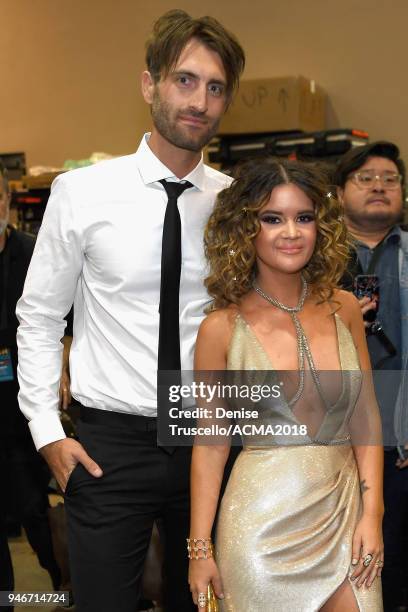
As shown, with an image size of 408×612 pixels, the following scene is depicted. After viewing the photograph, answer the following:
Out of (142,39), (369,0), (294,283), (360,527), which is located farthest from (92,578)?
(142,39)

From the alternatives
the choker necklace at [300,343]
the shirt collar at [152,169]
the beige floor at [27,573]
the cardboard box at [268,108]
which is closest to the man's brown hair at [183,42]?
the shirt collar at [152,169]

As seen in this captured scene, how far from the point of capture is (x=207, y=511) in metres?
1.89

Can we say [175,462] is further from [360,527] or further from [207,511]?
[360,527]

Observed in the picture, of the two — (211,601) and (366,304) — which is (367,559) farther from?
(366,304)

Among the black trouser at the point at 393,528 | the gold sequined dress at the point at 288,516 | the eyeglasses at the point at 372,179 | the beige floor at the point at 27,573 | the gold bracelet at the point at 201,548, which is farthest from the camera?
the beige floor at the point at 27,573

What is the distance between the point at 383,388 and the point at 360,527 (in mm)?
1161

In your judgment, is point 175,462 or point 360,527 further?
point 175,462

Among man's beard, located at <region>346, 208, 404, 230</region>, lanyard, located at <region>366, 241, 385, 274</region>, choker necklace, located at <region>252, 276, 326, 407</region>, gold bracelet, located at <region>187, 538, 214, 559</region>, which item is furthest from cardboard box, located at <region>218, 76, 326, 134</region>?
gold bracelet, located at <region>187, 538, 214, 559</region>

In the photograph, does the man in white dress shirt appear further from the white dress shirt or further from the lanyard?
the lanyard

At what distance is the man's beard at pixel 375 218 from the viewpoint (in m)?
3.02

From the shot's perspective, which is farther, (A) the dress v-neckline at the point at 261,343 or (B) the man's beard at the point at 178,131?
(B) the man's beard at the point at 178,131

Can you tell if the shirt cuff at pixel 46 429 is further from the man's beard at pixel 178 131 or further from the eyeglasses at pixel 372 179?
the eyeglasses at pixel 372 179

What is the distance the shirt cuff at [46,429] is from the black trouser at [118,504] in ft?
0.25

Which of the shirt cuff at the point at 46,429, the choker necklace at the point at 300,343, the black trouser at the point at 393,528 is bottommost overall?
the black trouser at the point at 393,528
